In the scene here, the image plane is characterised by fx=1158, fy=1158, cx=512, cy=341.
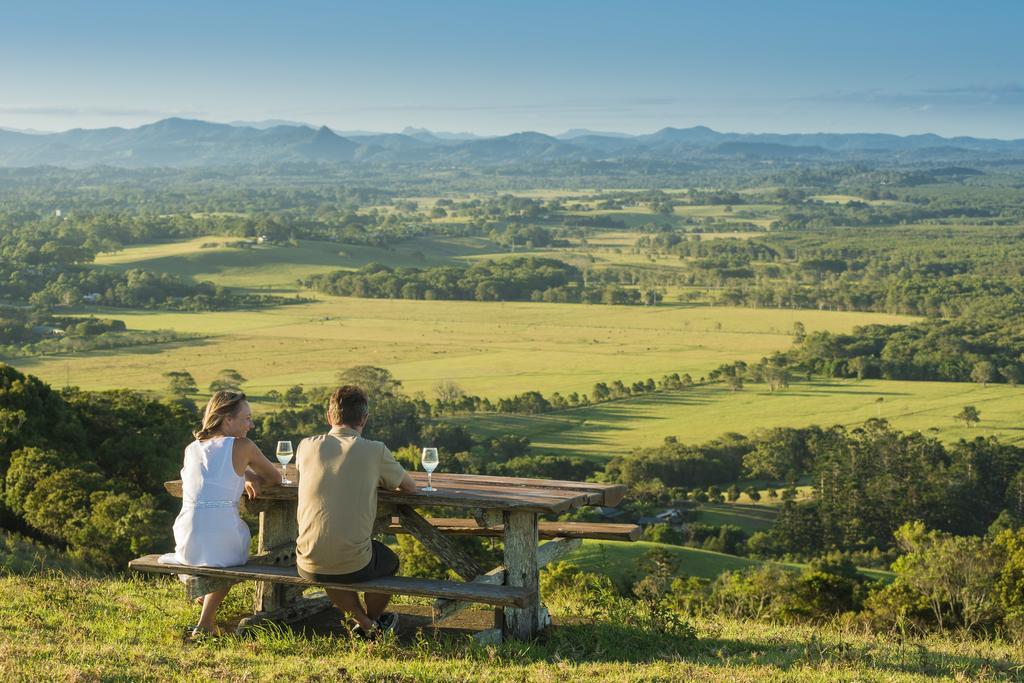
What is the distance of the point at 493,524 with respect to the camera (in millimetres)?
6688

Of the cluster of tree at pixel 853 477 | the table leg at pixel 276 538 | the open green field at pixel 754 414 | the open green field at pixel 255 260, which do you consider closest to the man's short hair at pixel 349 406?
the table leg at pixel 276 538

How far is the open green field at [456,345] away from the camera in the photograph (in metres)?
62.5

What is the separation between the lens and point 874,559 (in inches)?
1543

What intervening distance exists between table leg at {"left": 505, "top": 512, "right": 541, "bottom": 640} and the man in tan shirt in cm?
73

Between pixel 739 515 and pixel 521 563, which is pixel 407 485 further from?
pixel 739 515

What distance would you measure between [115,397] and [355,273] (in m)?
91.5

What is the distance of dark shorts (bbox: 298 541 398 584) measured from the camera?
20.1ft

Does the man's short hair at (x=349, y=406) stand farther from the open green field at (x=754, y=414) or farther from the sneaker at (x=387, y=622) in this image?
the open green field at (x=754, y=414)

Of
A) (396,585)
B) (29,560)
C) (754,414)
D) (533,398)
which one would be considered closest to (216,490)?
(396,585)

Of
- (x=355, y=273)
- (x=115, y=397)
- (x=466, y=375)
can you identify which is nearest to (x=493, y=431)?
(x=466, y=375)

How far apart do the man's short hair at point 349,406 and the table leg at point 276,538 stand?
1337 mm

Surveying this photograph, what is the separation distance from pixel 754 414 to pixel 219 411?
52.1 m

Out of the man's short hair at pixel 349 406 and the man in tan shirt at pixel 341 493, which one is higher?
the man's short hair at pixel 349 406

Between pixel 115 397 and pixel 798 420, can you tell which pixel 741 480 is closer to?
pixel 798 420
